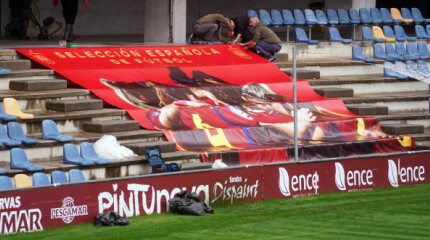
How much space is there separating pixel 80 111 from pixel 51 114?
83 cm

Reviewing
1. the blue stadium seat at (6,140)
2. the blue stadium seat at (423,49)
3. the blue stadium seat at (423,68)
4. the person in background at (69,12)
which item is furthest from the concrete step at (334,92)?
the blue stadium seat at (6,140)

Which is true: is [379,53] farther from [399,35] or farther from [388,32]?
[399,35]

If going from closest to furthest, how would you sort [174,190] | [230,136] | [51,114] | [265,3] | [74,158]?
[174,190] → [74,158] → [51,114] → [230,136] → [265,3]

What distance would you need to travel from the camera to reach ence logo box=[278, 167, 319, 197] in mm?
17906

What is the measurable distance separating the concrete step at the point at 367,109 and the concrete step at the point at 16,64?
7.85 m

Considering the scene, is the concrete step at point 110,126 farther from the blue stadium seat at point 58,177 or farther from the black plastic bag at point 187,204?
the black plastic bag at point 187,204

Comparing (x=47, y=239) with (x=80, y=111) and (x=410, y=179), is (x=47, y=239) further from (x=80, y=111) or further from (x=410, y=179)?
(x=410, y=179)

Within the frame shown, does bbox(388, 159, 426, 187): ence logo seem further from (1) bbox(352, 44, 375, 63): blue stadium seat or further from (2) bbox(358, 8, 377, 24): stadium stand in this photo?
(2) bbox(358, 8, 377, 24): stadium stand

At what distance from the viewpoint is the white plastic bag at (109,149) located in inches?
733

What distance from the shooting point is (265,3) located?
125ft

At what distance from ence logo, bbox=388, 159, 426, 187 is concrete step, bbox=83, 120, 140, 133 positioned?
510 centimetres

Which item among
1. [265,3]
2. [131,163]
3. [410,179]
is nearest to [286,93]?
[410,179]

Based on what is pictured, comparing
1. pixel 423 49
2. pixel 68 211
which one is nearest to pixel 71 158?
pixel 68 211

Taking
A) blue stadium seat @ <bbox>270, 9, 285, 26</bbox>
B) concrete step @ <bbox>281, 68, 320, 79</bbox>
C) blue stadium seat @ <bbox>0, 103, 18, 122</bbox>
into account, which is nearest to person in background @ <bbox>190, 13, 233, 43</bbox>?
concrete step @ <bbox>281, 68, 320, 79</bbox>
